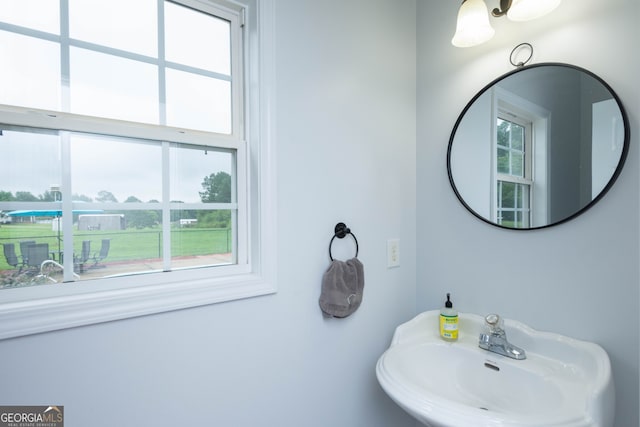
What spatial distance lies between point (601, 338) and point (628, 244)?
1.02ft

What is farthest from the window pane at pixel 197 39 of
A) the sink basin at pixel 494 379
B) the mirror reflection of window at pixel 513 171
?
the sink basin at pixel 494 379

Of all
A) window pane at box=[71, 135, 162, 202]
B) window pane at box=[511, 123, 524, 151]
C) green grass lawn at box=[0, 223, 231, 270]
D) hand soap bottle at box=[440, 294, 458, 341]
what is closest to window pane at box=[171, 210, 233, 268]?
green grass lawn at box=[0, 223, 231, 270]

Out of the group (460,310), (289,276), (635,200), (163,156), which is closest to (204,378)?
(289,276)

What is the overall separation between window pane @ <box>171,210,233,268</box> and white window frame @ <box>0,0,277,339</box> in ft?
0.14

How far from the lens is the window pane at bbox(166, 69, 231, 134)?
3.20 feet

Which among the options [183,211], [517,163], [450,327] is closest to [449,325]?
[450,327]

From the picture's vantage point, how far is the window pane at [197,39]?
3.21 ft

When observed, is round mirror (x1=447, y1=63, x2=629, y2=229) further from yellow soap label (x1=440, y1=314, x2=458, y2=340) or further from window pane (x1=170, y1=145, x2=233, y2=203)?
window pane (x1=170, y1=145, x2=233, y2=203)

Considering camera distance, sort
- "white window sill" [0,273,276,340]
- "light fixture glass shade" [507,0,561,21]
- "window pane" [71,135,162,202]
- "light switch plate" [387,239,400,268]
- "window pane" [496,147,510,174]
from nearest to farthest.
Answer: "white window sill" [0,273,276,340], "window pane" [71,135,162,202], "light fixture glass shade" [507,0,561,21], "window pane" [496,147,510,174], "light switch plate" [387,239,400,268]

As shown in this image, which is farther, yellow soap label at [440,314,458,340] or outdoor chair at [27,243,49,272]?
yellow soap label at [440,314,458,340]

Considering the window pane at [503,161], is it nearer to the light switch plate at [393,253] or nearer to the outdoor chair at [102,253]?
the light switch plate at [393,253]

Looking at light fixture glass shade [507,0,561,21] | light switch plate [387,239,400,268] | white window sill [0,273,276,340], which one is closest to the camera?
white window sill [0,273,276,340]

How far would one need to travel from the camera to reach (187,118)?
1002mm

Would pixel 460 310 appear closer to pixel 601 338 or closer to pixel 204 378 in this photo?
pixel 601 338
